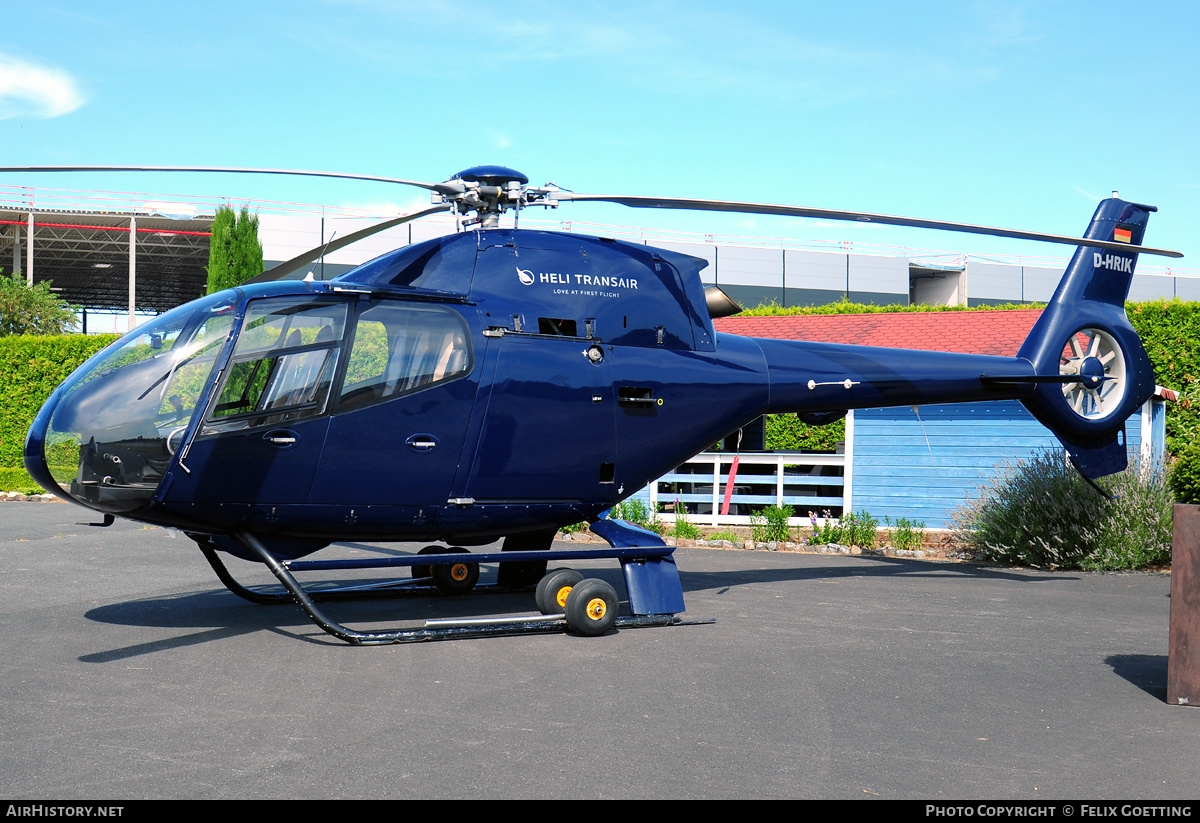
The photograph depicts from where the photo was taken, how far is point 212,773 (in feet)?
13.6

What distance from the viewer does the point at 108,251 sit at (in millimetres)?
42844

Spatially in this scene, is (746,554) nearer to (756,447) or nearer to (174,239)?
(756,447)

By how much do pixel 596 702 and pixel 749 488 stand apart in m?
12.5

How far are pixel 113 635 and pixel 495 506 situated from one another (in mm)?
2962

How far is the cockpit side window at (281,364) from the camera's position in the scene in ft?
22.4

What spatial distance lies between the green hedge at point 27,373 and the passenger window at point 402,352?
19040 millimetres

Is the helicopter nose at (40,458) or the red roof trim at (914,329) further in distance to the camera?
the red roof trim at (914,329)

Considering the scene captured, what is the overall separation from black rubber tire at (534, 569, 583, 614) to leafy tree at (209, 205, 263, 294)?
2276 centimetres

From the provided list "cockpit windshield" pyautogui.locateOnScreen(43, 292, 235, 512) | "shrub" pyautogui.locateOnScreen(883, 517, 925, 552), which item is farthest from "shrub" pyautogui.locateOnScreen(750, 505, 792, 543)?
"cockpit windshield" pyautogui.locateOnScreen(43, 292, 235, 512)

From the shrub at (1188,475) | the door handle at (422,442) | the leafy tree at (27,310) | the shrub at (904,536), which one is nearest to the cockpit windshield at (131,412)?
the door handle at (422,442)

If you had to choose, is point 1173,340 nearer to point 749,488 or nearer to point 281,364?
point 749,488

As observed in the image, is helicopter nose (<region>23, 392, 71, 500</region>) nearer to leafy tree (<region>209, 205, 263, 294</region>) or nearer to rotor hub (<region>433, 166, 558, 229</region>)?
rotor hub (<region>433, 166, 558, 229</region>)

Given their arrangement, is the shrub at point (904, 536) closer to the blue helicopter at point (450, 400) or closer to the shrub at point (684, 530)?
the shrub at point (684, 530)

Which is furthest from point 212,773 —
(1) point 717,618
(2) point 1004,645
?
(2) point 1004,645
